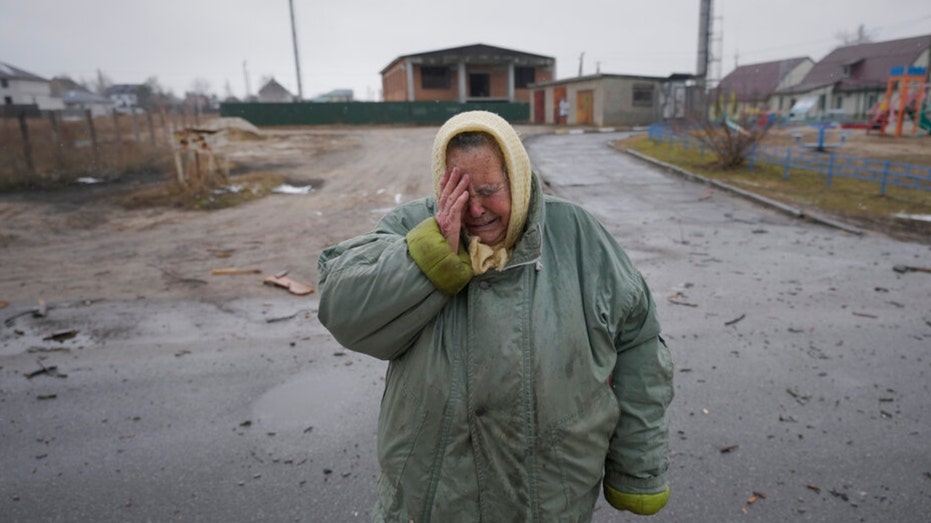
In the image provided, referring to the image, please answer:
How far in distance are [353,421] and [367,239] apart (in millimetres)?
2607

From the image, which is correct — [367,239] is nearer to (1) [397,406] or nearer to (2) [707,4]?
(1) [397,406]

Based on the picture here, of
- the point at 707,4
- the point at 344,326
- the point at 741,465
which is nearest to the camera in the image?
the point at 344,326

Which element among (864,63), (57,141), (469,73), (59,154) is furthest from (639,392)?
(864,63)

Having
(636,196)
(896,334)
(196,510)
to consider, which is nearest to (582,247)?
(196,510)

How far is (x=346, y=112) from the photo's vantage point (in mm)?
41969

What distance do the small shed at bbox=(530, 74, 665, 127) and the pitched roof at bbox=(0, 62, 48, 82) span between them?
172ft

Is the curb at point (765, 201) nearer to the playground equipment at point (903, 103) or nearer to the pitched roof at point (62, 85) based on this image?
the playground equipment at point (903, 103)

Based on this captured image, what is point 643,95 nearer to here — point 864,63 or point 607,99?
point 607,99

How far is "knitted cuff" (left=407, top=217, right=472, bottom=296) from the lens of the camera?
5.02 ft

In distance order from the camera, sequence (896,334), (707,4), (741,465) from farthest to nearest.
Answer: (707,4) → (896,334) → (741,465)

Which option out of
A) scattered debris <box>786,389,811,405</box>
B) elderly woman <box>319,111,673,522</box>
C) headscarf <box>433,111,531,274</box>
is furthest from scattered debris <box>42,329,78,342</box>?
scattered debris <box>786,389,811,405</box>

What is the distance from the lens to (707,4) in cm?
4175

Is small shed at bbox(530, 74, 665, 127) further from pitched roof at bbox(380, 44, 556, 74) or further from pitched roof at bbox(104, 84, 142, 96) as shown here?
pitched roof at bbox(104, 84, 142, 96)

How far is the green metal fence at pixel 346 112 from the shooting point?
41.5 m
